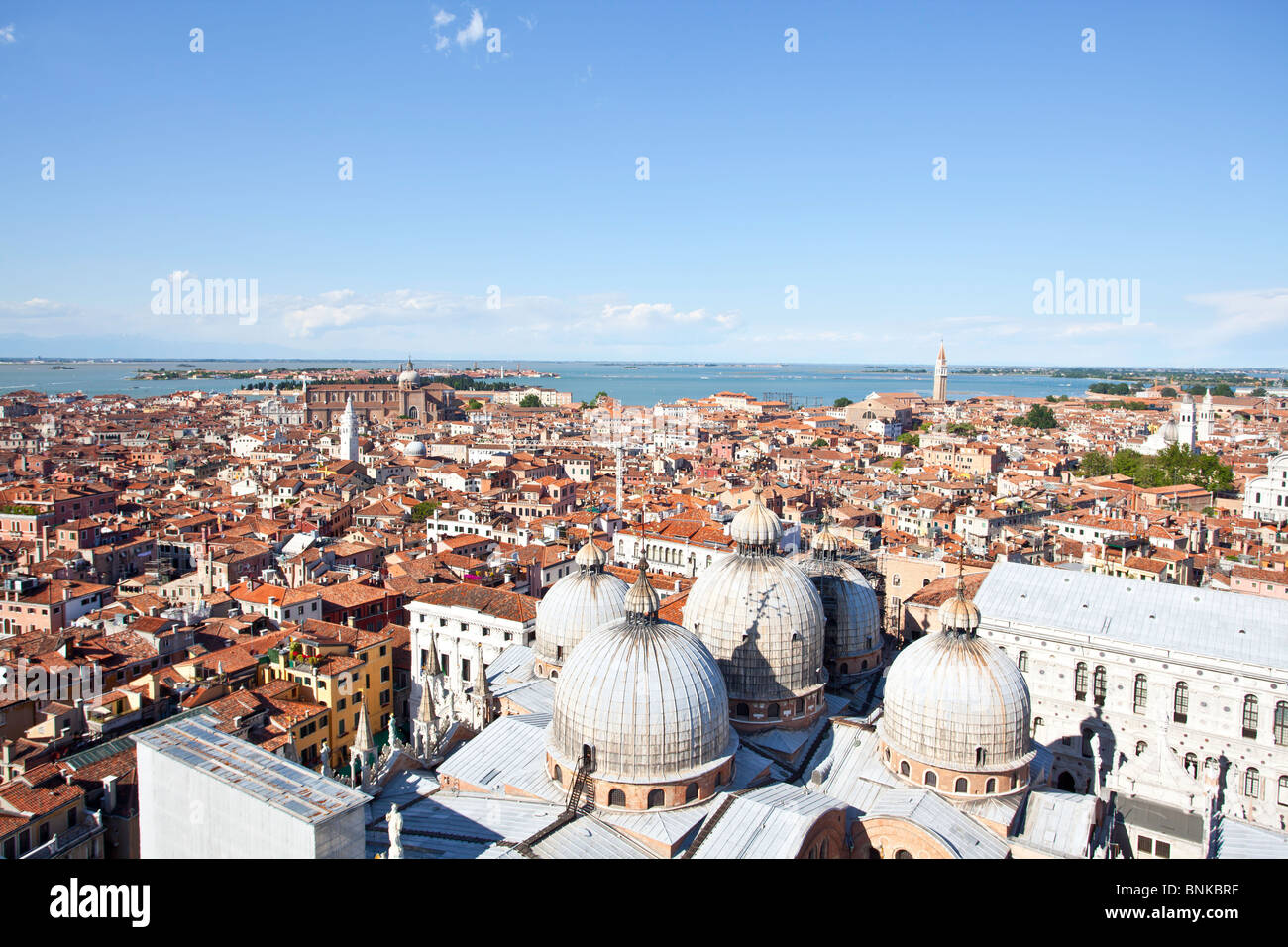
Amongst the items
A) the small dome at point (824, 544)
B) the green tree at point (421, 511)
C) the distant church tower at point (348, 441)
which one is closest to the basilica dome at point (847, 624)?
the small dome at point (824, 544)

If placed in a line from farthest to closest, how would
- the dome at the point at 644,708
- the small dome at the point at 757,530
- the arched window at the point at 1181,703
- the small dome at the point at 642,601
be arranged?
the arched window at the point at 1181,703 → the small dome at the point at 757,530 → the small dome at the point at 642,601 → the dome at the point at 644,708

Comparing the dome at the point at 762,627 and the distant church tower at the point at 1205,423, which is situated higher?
the distant church tower at the point at 1205,423

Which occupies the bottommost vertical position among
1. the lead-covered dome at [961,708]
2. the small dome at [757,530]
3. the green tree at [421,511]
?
the green tree at [421,511]

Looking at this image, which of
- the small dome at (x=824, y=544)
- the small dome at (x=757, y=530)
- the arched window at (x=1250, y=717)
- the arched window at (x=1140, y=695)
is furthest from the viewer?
the small dome at (x=824, y=544)

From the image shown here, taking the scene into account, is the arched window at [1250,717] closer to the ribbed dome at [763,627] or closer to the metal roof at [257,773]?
the ribbed dome at [763,627]

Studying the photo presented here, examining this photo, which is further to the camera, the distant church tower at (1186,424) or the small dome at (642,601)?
the distant church tower at (1186,424)

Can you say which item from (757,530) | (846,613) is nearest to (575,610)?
(757,530)
